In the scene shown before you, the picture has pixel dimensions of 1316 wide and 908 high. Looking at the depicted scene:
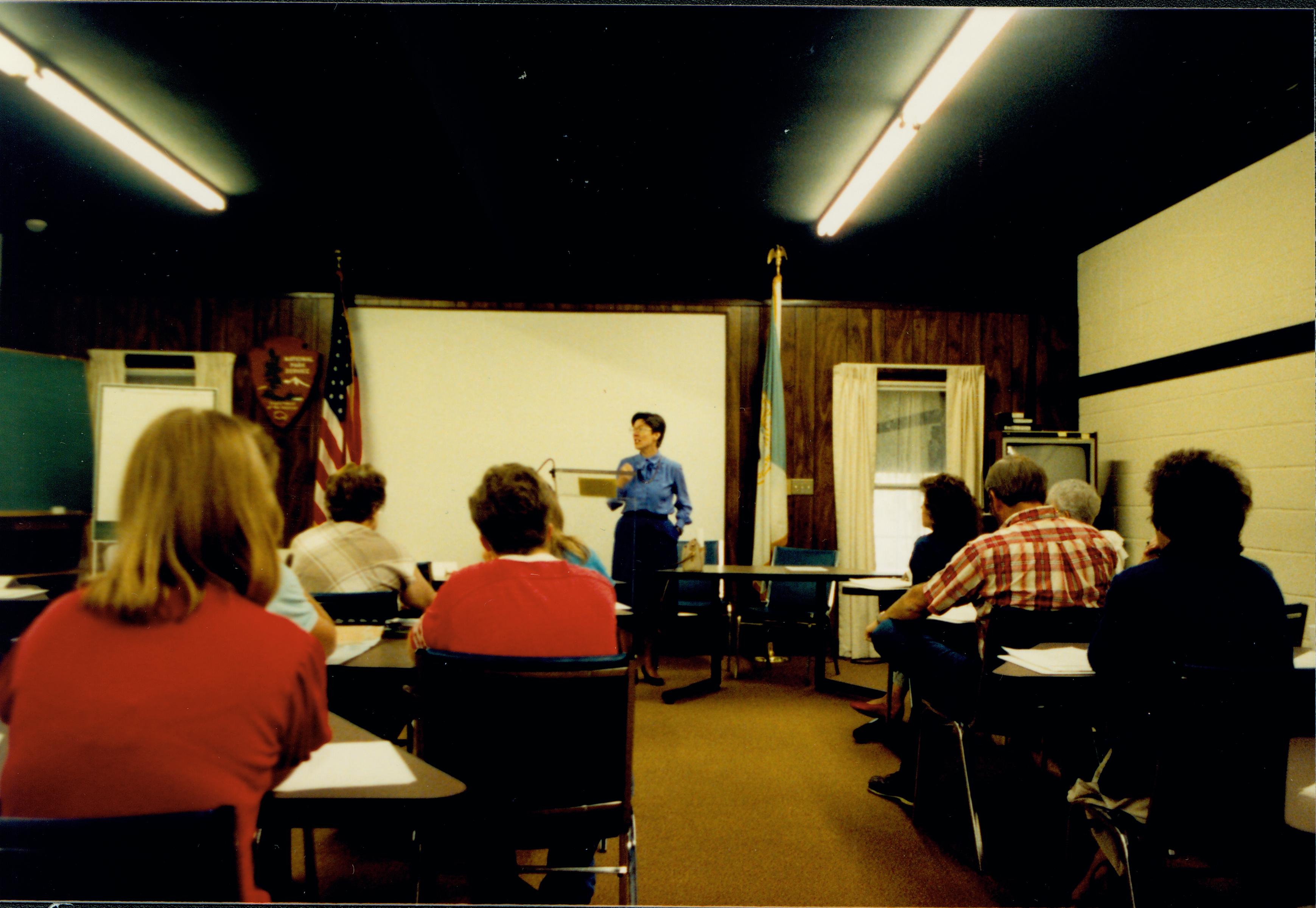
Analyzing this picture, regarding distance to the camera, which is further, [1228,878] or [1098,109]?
[1098,109]

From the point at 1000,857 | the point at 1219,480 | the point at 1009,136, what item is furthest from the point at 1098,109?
the point at 1000,857

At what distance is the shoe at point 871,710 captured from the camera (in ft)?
11.4

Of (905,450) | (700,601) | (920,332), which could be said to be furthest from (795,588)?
(920,332)

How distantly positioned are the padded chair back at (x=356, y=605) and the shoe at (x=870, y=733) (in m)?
2.31

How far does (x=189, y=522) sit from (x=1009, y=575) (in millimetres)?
2205

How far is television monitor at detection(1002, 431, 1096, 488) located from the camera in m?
4.76

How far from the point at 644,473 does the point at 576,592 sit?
329 cm

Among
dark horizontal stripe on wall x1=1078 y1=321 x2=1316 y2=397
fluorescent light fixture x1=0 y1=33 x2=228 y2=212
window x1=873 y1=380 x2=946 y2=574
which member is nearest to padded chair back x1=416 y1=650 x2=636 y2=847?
dark horizontal stripe on wall x1=1078 y1=321 x2=1316 y2=397

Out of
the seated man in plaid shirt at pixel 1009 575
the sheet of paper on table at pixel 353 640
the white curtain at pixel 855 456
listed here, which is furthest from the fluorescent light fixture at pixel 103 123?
the white curtain at pixel 855 456

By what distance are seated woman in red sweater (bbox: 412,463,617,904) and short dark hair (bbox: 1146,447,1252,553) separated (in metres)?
1.33

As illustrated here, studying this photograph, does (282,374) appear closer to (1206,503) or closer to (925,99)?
(925,99)

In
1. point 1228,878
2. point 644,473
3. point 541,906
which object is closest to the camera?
point 541,906

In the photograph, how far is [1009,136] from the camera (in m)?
3.53

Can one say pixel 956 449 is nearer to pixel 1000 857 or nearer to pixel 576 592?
pixel 1000 857
